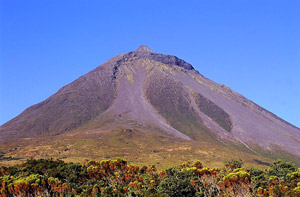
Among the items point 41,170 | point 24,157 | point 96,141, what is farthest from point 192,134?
point 41,170

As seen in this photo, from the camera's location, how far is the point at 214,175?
1912 inches

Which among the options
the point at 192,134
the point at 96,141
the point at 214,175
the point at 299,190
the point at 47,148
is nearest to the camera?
the point at 299,190

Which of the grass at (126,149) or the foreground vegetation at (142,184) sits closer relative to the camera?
the foreground vegetation at (142,184)

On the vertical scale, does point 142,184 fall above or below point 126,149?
above

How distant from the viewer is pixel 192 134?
18100 centimetres

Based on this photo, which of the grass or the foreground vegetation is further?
the grass

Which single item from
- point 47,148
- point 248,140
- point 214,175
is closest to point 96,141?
point 47,148

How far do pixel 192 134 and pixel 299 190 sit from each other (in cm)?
14300

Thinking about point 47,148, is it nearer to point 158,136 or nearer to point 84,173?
point 158,136

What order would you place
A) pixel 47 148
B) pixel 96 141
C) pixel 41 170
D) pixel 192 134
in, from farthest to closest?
pixel 192 134, pixel 96 141, pixel 47 148, pixel 41 170

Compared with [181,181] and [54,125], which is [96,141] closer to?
[54,125]

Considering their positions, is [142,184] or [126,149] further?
[126,149]

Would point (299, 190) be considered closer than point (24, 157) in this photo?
Yes

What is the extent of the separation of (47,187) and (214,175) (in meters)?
21.8
